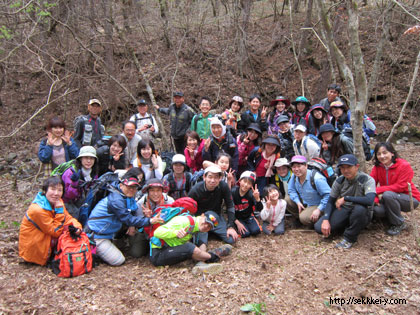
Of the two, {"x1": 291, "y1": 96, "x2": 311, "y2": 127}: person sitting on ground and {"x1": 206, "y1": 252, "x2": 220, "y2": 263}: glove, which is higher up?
{"x1": 291, "y1": 96, "x2": 311, "y2": 127}: person sitting on ground

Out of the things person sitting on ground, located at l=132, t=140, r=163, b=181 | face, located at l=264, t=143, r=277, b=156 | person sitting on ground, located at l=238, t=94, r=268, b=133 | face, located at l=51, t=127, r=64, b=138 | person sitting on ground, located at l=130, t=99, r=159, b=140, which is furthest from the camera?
person sitting on ground, located at l=238, t=94, r=268, b=133

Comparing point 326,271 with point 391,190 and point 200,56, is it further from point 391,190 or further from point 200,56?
point 200,56

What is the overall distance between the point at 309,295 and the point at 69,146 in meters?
4.56

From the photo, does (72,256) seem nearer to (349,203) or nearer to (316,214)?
(316,214)

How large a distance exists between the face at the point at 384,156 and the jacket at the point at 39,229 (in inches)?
189

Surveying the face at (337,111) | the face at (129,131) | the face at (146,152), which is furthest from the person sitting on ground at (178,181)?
the face at (337,111)

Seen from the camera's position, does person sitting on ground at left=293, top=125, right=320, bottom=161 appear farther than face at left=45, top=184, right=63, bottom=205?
Yes

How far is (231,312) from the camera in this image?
3.06 metres

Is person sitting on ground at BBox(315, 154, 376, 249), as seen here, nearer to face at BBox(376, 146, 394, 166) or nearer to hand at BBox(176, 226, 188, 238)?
face at BBox(376, 146, 394, 166)

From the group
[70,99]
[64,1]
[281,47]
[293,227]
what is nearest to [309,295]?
[293,227]

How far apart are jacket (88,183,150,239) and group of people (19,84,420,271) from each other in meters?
0.01

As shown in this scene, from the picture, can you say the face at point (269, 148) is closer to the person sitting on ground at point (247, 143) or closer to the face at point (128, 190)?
the person sitting on ground at point (247, 143)

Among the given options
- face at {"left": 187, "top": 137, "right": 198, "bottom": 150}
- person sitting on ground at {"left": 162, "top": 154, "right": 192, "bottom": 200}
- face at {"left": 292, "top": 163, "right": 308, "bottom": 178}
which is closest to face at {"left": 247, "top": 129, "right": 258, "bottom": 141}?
face at {"left": 187, "top": 137, "right": 198, "bottom": 150}

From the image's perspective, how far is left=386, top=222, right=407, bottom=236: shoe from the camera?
4363 mm
